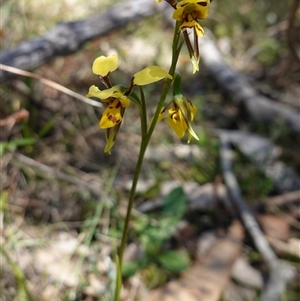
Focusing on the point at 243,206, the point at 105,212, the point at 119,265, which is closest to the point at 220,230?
the point at 243,206

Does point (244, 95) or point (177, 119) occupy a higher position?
point (177, 119)

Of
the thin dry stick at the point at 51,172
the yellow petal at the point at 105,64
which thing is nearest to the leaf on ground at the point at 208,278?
the thin dry stick at the point at 51,172

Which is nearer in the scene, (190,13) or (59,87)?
(190,13)

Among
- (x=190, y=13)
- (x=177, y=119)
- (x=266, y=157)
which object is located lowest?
(x=266, y=157)

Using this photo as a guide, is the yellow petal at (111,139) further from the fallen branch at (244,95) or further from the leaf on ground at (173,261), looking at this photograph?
the fallen branch at (244,95)

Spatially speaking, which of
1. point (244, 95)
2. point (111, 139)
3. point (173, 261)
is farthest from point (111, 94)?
point (244, 95)

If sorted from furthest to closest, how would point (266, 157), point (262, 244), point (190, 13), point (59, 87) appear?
point (266, 157)
point (262, 244)
point (59, 87)
point (190, 13)

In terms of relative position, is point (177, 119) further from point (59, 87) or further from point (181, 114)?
point (59, 87)

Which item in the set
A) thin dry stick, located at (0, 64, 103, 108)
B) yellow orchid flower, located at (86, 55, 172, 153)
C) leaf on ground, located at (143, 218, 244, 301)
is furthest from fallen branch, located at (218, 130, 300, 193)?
yellow orchid flower, located at (86, 55, 172, 153)
